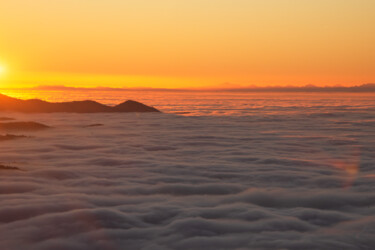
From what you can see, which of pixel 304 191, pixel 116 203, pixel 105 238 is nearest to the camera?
pixel 105 238

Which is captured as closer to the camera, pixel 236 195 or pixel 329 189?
pixel 236 195

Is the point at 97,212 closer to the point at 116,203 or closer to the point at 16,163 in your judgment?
the point at 116,203

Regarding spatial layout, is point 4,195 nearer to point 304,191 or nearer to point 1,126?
point 304,191

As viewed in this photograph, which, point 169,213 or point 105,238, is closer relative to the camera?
point 105,238

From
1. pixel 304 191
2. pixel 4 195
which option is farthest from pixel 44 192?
pixel 304 191

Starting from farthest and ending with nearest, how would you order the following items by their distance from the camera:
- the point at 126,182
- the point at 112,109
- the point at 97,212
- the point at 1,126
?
the point at 112,109, the point at 1,126, the point at 126,182, the point at 97,212

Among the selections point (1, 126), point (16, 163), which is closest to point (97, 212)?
point (16, 163)
